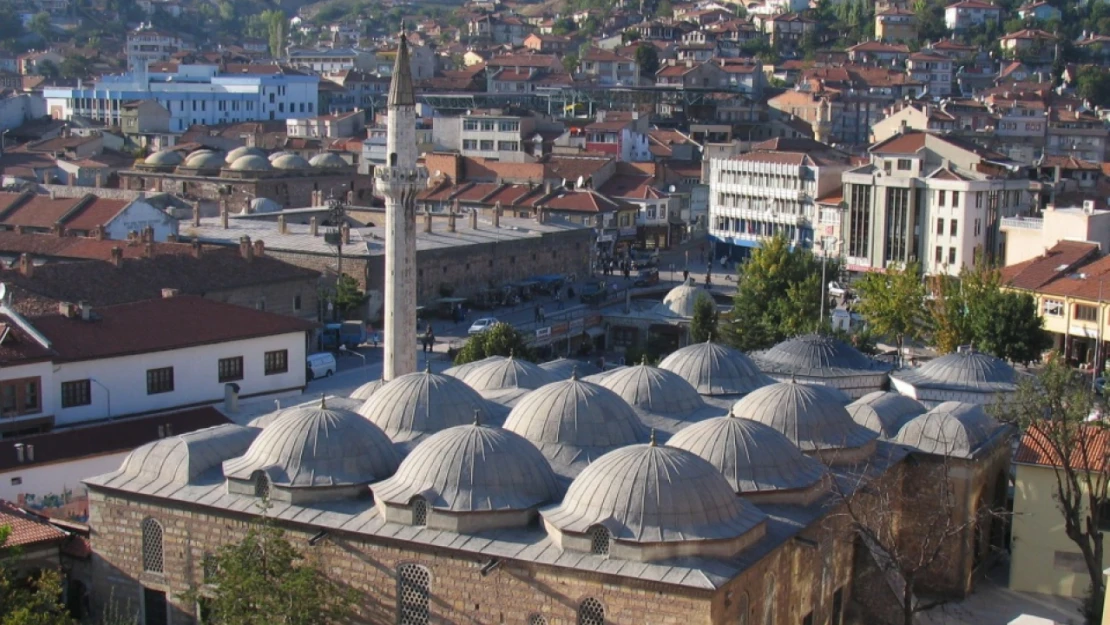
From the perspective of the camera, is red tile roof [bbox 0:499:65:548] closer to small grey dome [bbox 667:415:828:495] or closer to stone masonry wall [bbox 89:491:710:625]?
stone masonry wall [bbox 89:491:710:625]

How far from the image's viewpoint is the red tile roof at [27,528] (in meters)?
21.0

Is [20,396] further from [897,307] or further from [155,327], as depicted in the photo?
[897,307]

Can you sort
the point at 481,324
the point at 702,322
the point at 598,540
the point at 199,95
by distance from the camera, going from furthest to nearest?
1. the point at 199,95
2. the point at 481,324
3. the point at 702,322
4. the point at 598,540

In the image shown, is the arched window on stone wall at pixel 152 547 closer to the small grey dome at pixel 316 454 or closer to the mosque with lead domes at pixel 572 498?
the mosque with lead domes at pixel 572 498

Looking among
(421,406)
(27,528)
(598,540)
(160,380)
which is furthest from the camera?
(160,380)

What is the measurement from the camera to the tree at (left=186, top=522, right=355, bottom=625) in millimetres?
18719

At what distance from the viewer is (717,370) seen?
27.5 m

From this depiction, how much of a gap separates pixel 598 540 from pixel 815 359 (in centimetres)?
1372

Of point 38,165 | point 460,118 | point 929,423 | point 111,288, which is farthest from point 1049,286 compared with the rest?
point 38,165

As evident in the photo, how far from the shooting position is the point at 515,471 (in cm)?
1981

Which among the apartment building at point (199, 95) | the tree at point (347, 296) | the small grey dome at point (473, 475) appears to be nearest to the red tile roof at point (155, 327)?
the tree at point (347, 296)

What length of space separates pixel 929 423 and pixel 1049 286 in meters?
17.8

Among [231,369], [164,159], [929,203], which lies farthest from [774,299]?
[164,159]

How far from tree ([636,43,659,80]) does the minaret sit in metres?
64.0
